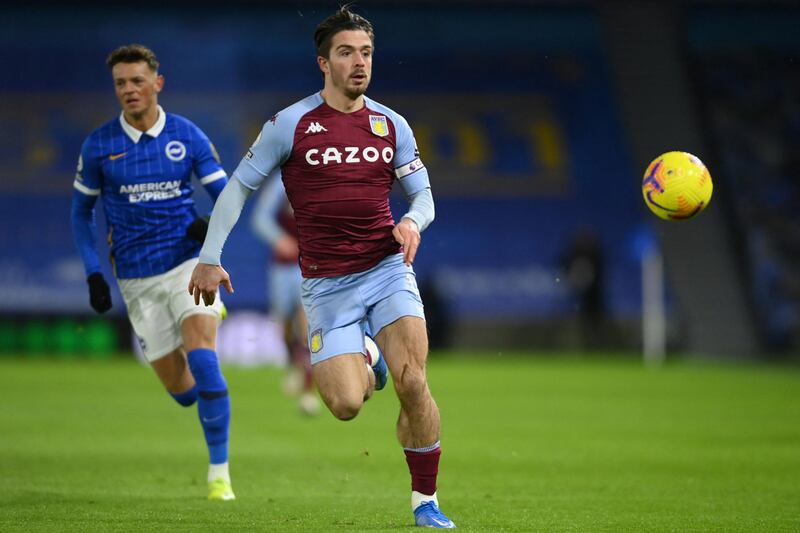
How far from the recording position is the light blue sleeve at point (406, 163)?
Answer: 7.18 meters

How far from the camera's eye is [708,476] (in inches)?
378

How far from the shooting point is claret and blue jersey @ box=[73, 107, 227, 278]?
8.59 m

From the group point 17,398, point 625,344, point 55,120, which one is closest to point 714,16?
point 625,344

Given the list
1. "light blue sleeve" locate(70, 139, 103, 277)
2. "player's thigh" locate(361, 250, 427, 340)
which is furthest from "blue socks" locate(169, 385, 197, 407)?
"player's thigh" locate(361, 250, 427, 340)

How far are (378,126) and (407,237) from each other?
2.33ft

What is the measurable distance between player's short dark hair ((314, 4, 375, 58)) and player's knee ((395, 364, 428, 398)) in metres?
1.67

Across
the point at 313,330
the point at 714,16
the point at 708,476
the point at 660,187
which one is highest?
the point at 714,16

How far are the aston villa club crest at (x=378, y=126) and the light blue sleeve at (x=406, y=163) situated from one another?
7cm

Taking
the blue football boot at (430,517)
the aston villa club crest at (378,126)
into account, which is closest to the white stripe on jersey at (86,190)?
the aston villa club crest at (378,126)

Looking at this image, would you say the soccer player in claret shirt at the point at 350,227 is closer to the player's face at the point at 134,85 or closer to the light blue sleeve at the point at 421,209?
the light blue sleeve at the point at 421,209

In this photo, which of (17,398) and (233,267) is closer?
(17,398)

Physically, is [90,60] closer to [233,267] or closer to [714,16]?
[233,267]

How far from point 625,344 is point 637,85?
18.1 feet

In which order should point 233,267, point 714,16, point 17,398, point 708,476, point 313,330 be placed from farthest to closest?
point 714,16 < point 233,267 < point 17,398 < point 708,476 < point 313,330
